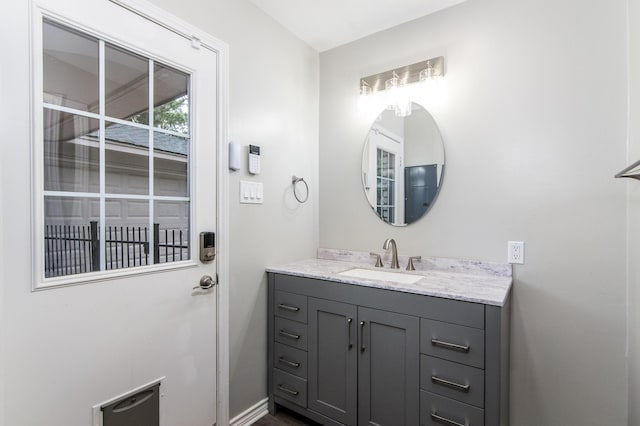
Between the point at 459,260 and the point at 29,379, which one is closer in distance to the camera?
the point at 29,379

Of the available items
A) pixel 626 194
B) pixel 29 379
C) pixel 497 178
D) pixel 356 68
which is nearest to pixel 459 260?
pixel 497 178

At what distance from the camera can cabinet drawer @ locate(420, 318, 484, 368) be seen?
137 cm

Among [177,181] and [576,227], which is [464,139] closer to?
[576,227]

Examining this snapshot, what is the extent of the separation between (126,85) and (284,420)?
201cm

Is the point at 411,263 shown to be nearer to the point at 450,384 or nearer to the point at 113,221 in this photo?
the point at 450,384

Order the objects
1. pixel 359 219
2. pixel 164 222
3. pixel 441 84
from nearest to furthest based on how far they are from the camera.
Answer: pixel 164 222, pixel 441 84, pixel 359 219

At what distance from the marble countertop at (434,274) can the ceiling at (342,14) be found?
5.16ft

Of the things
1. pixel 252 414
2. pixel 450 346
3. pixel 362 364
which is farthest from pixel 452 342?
pixel 252 414

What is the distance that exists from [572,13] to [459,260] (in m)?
1.42

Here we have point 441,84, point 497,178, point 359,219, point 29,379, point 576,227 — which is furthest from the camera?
point 359,219

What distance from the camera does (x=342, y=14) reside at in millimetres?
2076

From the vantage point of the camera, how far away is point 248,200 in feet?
6.38

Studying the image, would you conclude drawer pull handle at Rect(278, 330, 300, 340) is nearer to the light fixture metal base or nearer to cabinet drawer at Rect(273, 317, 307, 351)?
cabinet drawer at Rect(273, 317, 307, 351)

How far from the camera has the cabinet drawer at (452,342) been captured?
4.51 feet
